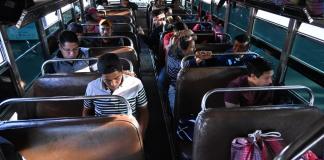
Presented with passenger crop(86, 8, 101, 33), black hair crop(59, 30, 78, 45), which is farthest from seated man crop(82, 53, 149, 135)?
passenger crop(86, 8, 101, 33)

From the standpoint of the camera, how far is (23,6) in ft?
6.69

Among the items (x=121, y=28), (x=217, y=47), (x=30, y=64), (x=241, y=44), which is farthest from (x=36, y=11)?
(x=30, y=64)

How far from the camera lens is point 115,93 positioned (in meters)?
2.32

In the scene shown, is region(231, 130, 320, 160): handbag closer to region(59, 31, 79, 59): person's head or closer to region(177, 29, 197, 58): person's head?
region(177, 29, 197, 58): person's head

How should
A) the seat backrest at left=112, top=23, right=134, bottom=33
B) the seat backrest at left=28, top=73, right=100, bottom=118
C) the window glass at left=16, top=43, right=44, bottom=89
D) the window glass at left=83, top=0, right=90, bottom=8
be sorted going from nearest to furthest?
1. the seat backrest at left=28, top=73, right=100, bottom=118
2. the seat backrest at left=112, top=23, right=134, bottom=33
3. the window glass at left=16, top=43, right=44, bottom=89
4. the window glass at left=83, top=0, right=90, bottom=8

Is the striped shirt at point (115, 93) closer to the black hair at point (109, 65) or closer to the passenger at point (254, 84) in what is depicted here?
the black hair at point (109, 65)

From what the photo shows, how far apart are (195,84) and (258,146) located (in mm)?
1161

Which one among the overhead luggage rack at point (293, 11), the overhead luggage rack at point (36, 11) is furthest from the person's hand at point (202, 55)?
the overhead luggage rack at point (36, 11)

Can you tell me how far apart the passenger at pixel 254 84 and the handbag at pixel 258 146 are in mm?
525

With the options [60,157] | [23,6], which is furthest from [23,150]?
[23,6]

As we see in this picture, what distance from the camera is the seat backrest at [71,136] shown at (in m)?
1.73

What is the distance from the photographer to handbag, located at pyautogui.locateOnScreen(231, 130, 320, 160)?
5.47ft

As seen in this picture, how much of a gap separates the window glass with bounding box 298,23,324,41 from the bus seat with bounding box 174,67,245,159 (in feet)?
2.42

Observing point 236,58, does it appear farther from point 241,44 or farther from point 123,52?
point 123,52
